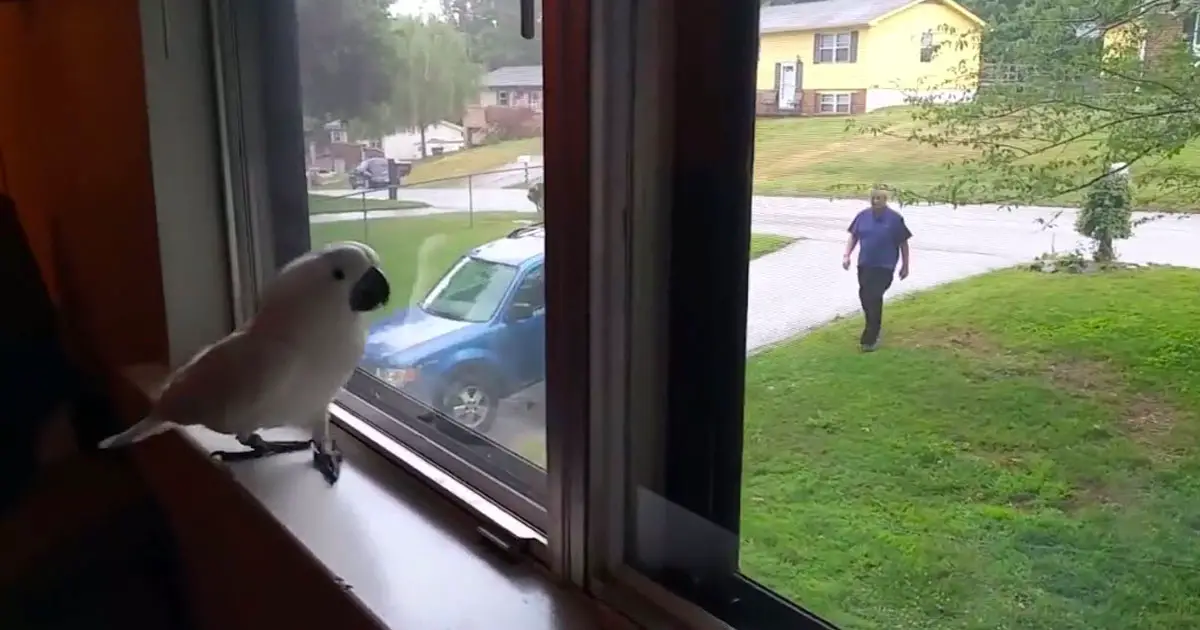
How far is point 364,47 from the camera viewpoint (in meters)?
1.16

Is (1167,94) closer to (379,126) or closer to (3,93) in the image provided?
(379,126)

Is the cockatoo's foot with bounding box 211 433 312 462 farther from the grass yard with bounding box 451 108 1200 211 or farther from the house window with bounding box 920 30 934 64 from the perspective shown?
the house window with bounding box 920 30 934 64

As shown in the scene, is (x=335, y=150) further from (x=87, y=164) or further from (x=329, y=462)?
(x=87, y=164)

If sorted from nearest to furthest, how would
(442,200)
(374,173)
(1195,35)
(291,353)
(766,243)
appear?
(1195,35) < (766,243) < (291,353) < (442,200) < (374,173)

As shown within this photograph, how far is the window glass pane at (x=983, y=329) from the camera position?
460 mm

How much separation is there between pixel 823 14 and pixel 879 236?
0.46 ft

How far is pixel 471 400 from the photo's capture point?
1.01 metres

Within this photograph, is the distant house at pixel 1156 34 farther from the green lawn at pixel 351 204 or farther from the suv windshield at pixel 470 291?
the green lawn at pixel 351 204

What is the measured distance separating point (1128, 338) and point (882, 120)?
18cm

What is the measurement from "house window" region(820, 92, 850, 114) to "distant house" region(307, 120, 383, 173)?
69 cm

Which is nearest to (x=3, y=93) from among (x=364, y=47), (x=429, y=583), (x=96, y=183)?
(x=96, y=183)

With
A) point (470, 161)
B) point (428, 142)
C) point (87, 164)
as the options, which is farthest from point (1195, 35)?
point (87, 164)

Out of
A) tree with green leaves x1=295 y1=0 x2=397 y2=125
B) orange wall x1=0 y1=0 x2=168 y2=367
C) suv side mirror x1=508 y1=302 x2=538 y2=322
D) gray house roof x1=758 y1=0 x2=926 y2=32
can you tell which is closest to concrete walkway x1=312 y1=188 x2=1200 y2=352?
gray house roof x1=758 y1=0 x2=926 y2=32

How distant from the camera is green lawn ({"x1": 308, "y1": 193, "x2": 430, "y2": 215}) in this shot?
1143mm
